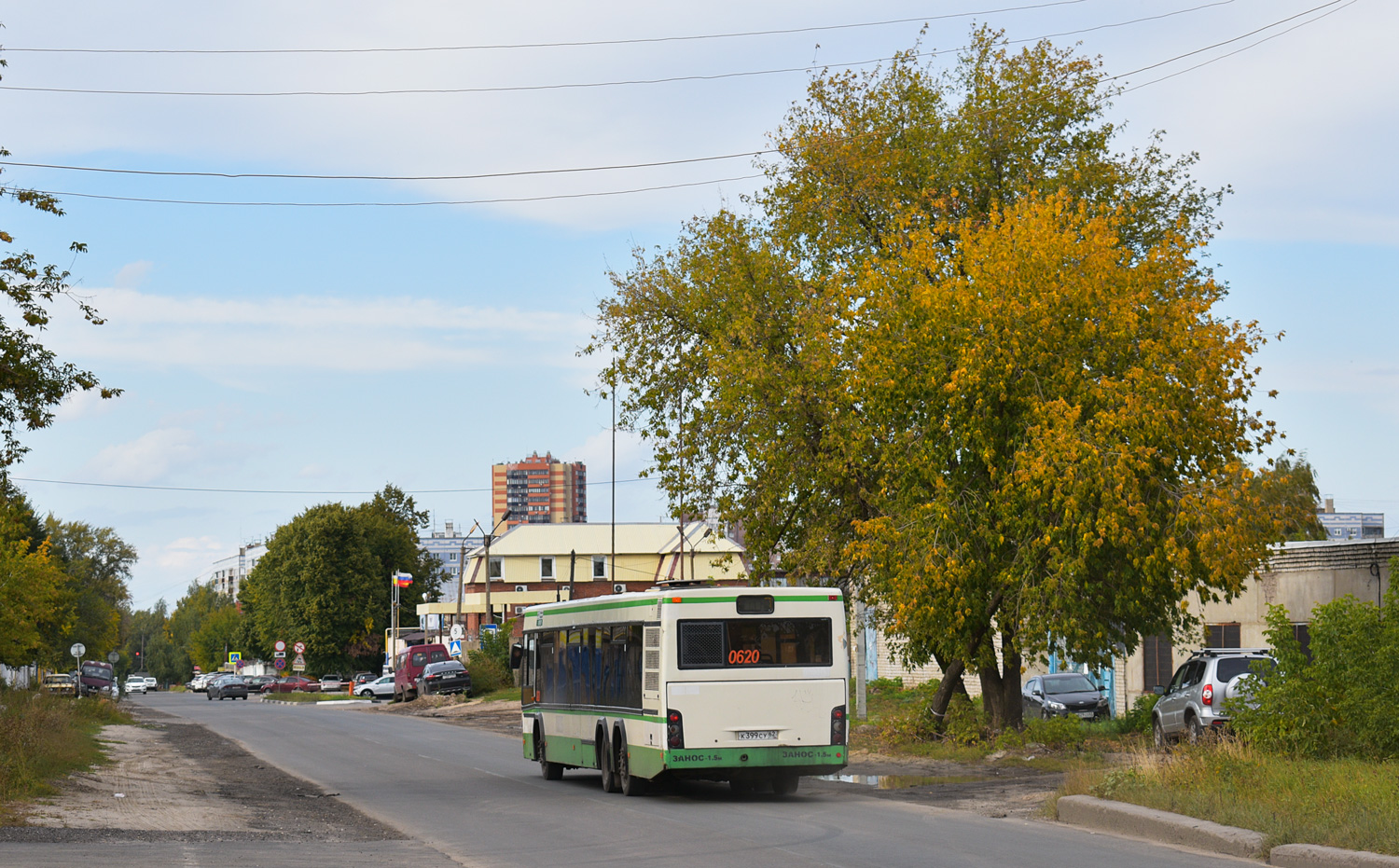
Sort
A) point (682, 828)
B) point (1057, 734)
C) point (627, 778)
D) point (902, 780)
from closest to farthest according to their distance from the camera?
1. point (682, 828)
2. point (627, 778)
3. point (902, 780)
4. point (1057, 734)

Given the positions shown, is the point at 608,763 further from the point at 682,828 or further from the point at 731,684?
the point at 682,828

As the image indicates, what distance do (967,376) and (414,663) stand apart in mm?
47197

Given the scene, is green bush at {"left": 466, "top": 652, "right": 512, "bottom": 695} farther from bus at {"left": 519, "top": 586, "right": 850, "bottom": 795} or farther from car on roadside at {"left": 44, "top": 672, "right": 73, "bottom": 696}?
bus at {"left": 519, "top": 586, "right": 850, "bottom": 795}

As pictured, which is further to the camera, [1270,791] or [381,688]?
[381,688]

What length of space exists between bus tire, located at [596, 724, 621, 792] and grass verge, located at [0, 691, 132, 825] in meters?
7.29

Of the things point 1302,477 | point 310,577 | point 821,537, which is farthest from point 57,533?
point 821,537

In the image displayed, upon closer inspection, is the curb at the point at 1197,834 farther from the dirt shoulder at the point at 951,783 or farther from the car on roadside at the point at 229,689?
the car on roadside at the point at 229,689

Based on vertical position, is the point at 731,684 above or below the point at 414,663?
above

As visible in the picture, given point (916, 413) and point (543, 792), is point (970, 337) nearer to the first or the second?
point (916, 413)

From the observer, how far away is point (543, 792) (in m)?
21.0

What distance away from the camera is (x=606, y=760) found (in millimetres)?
20703

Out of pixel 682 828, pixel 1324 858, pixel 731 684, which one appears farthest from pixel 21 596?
pixel 1324 858

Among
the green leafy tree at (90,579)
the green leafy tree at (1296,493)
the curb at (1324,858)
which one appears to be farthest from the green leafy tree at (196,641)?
the curb at (1324,858)

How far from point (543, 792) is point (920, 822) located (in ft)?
22.6
